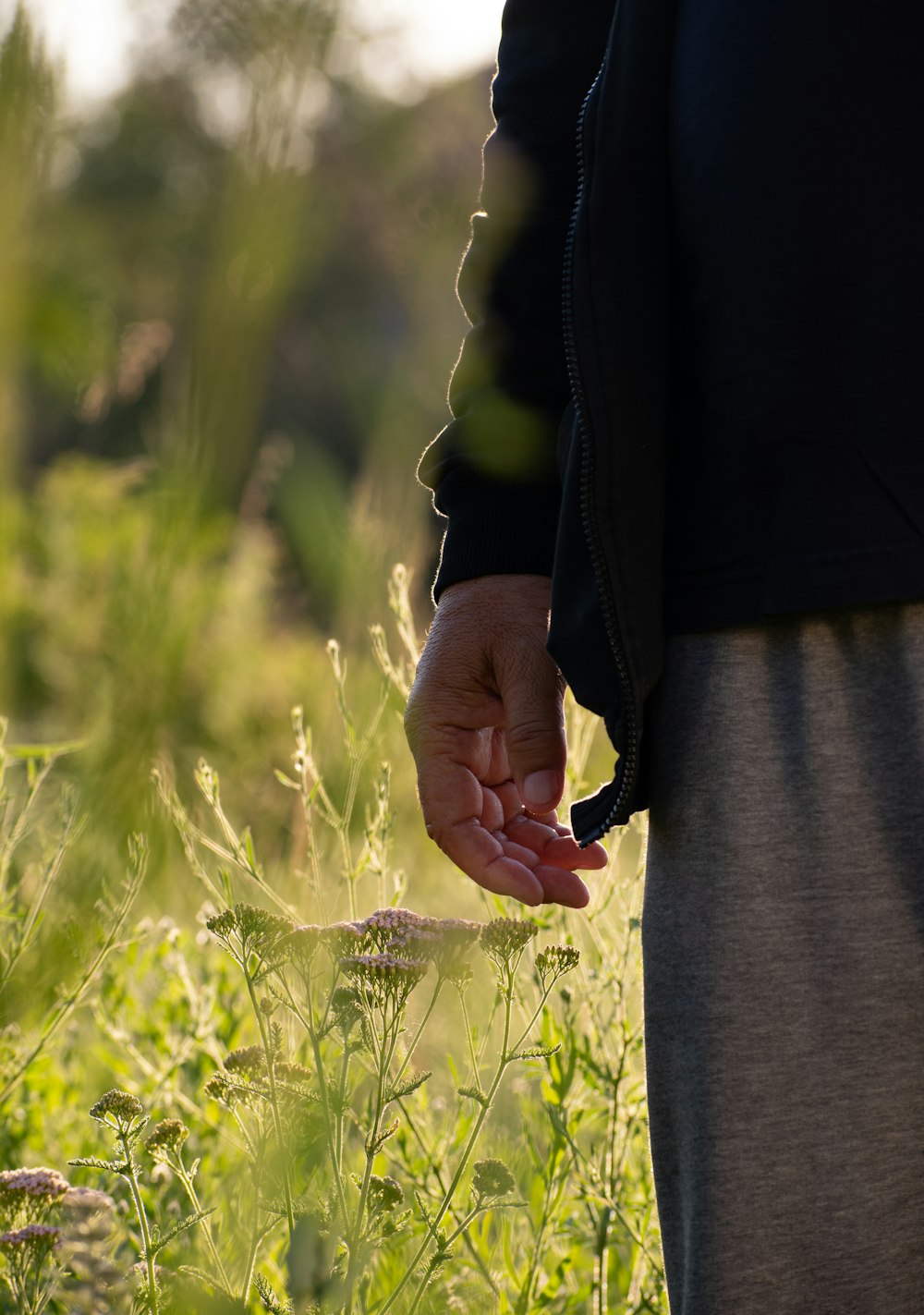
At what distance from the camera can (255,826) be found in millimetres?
6039

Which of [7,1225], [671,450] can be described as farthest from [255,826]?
[671,450]

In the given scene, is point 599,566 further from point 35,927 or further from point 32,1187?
point 35,927

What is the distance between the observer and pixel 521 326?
1.46 metres

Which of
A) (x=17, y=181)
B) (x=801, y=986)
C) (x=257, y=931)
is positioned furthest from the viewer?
(x=257, y=931)

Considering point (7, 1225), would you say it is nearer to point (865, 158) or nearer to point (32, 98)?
point (32, 98)

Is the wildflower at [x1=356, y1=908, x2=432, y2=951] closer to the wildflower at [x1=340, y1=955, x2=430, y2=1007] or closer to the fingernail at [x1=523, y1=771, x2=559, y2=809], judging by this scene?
the wildflower at [x1=340, y1=955, x2=430, y2=1007]

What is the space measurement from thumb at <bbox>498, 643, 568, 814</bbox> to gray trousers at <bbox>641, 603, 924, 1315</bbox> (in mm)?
222

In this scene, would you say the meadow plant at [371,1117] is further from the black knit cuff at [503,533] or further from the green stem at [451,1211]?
the black knit cuff at [503,533]

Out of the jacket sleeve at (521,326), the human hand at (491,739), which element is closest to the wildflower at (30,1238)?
the human hand at (491,739)

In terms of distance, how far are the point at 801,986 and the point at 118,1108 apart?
73 centimetres

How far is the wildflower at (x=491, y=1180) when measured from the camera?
4.47ft

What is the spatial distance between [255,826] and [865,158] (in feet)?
17.4

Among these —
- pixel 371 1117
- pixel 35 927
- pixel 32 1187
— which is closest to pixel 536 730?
pixel 371 1117

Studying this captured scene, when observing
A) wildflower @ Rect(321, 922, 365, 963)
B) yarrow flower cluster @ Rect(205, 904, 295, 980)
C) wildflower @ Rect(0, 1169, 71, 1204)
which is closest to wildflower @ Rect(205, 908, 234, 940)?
yarrow flower cluster @ Rect(205, 904, 295, 980)
